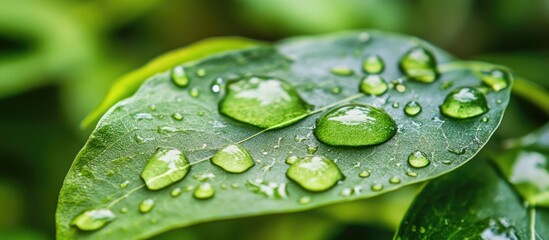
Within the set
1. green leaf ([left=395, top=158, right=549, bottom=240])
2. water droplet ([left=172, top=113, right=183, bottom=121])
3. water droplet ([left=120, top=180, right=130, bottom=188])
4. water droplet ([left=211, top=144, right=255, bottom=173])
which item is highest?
water droplet ([left=172, top=113, right=183, bottom=121])

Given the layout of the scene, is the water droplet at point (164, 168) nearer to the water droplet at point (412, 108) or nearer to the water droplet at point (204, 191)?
the water droplet at point (204, 191)

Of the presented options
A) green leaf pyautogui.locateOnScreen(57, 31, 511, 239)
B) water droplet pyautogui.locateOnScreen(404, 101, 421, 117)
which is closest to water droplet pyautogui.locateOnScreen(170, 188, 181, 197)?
green leaf pyautogui.locateOnScreen(57, 31, 511, 239)

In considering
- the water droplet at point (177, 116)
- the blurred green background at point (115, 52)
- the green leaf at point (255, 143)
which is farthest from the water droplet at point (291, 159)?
the blurred green background at point (115, 52)

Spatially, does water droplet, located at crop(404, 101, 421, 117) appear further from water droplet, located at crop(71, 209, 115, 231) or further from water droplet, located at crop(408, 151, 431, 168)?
water droplet, located at crop(71, 209, 115, 231)

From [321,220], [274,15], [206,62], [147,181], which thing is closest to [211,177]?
[147,181]

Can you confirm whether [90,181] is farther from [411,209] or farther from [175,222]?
[411,209]

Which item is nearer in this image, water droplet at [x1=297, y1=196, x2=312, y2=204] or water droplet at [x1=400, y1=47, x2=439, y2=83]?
water droplet at [x1=297, y1=196, x2=312, y2=204]

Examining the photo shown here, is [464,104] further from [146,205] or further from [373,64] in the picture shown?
[146,205]
